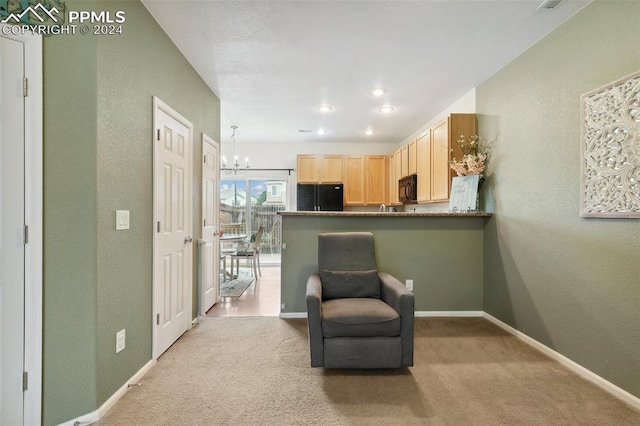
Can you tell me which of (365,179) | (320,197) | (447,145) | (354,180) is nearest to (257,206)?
(320,197)

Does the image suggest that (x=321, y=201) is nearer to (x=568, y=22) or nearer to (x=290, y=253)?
(x=290, y=253)

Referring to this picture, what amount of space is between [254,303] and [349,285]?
1801 mm

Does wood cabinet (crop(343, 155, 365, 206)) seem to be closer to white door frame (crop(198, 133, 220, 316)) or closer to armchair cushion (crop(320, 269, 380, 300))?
white door frame (crop(198, 133, 220, 316))

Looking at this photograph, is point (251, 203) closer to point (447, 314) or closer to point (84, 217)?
point (447, 314)

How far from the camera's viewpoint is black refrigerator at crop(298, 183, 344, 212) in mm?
5828

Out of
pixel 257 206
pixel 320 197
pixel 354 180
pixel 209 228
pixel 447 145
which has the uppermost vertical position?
pixel 447 145

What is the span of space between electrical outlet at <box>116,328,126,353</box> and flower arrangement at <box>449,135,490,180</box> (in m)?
3.49

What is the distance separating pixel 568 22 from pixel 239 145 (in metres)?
5.57

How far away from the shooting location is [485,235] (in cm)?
338

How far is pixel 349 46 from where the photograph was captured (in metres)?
2.67

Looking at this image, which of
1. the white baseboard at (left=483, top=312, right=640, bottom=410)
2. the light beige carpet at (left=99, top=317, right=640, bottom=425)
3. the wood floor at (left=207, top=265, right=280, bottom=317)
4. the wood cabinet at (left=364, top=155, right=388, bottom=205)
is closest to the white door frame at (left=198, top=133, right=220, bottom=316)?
the wood floor at (left=207, top=265, right=280, bottom=317)

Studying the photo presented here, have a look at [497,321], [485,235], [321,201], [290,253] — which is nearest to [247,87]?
[290,253]
